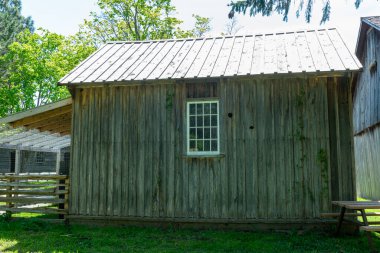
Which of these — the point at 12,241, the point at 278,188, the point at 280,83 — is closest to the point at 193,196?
the point at 278,188

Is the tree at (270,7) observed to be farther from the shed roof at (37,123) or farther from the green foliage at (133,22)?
the green foliage at (133,22)

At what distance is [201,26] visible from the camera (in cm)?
3303

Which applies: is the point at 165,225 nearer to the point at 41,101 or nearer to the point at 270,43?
the point at 270,43

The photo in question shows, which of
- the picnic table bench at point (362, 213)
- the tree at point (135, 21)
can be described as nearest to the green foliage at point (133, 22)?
the tree at point (135, 21)

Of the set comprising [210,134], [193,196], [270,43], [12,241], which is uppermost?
[270,43]

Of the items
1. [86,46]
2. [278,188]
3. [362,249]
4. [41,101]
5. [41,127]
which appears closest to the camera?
[362,249]

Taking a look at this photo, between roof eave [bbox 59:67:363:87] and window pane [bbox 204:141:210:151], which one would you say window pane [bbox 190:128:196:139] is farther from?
roof eave [bbox 59:67:363:87]

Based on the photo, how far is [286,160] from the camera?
9367 millimetres

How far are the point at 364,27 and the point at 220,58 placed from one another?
9589mm

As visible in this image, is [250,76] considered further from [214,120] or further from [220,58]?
[220,58]

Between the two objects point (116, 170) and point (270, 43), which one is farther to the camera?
point (270, 43)

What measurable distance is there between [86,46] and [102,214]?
24.0 m

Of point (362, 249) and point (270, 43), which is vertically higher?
point (270, 43)

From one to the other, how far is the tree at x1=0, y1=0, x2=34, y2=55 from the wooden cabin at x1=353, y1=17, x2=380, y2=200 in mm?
32480
